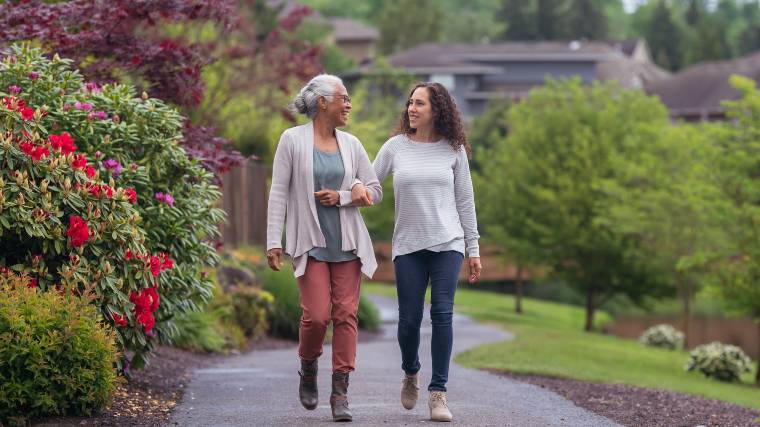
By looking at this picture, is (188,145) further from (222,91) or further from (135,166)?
Answer: (222,91)

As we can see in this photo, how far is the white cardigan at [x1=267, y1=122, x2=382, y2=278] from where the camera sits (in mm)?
7281

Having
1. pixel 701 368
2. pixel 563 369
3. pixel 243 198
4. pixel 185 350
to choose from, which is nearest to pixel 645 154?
pixel 701 368

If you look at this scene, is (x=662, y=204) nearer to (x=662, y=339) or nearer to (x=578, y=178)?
(x=662, y=339)

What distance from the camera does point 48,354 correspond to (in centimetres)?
696

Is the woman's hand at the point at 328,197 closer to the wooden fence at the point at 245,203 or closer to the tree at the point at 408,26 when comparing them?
the wooden fence at the point at 245,203

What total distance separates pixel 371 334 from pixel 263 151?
202 inches

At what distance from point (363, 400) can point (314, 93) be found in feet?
8.04

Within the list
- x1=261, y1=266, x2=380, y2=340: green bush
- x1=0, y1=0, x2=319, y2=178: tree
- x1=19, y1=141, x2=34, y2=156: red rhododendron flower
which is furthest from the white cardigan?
x1=261, y1=266, x2=380, y2=340: green bush

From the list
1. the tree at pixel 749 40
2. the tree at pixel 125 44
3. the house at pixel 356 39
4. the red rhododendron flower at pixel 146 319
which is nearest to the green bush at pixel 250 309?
the tree at pixel 125 44

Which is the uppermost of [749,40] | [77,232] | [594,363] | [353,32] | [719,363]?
[749,40]

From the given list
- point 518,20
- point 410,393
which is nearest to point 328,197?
point 410,393

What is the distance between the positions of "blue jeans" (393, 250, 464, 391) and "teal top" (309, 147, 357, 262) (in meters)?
0.40

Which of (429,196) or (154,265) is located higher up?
(429,196)

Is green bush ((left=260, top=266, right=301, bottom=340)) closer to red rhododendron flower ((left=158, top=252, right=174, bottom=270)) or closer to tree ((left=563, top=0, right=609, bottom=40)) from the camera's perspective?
red rhododendron flower ((left=158, top=252, right=174, bottom=270))
